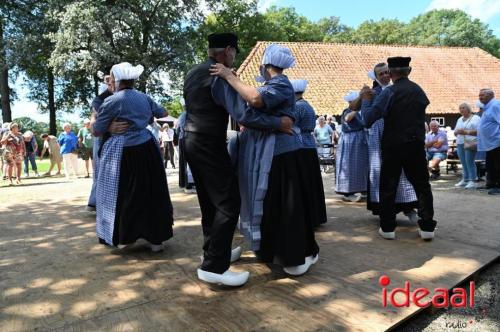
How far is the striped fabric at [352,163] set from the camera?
250 inches

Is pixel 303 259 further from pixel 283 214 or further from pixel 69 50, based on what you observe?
pixel 69 50

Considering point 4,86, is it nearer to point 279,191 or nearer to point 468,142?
point 468,142

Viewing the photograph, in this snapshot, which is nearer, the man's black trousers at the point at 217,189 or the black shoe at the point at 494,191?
the man's black trousers at the point at 217,189

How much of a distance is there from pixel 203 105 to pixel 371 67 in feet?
77.5

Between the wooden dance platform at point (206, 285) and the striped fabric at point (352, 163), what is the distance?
1059 mm

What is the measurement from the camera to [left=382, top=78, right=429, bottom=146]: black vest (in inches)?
166

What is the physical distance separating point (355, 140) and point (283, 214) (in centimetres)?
343

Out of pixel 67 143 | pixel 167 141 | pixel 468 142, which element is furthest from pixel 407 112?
pixel 167 141

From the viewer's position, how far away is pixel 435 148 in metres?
10.4

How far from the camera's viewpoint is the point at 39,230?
5191 mm

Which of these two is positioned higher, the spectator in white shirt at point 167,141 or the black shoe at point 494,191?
the spectator in white shirt at point 167,141

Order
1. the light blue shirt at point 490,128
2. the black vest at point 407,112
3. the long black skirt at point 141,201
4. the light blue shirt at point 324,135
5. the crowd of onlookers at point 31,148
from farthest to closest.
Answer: the light blue shirt at point 324,135
the crowd of onlookers at point 31,148
the light blue shirt at point 490,128
the black vest at point 407,112
the long black skirt at point 141,201

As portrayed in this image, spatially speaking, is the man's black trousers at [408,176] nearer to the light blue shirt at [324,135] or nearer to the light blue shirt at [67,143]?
the light blue shirt at [324,135]

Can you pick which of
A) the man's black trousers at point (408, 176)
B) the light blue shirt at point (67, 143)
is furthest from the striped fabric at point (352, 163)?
the light blue shirt at point (67, 143)
